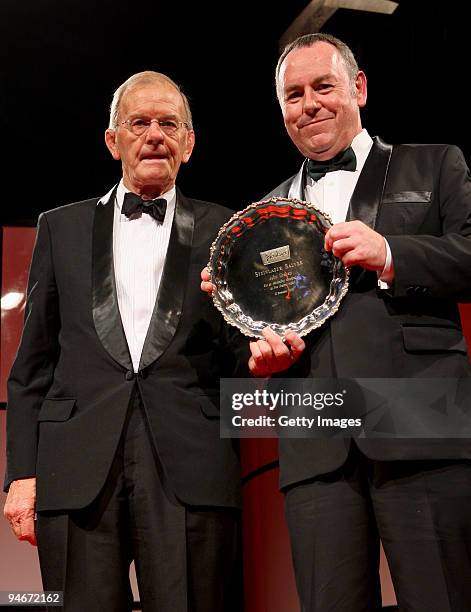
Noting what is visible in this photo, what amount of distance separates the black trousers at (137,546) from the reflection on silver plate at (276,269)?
1.15 feet

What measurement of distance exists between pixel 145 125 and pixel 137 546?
3.28 ft

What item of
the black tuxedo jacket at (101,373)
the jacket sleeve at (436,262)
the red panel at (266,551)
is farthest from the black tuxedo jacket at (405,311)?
the red panel at (266,551)

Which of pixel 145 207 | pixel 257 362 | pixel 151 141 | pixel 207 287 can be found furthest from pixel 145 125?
pixel 257 362

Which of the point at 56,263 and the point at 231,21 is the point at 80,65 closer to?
the point at 231,21

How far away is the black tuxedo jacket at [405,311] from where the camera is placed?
5.11 ft

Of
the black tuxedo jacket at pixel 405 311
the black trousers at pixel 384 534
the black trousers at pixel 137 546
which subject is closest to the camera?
the black trousers at pixel 384 534

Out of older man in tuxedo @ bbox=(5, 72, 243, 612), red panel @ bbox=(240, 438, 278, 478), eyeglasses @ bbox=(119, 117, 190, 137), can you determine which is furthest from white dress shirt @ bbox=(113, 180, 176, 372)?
red panel @ bbox=(240, 438, 278, 478)

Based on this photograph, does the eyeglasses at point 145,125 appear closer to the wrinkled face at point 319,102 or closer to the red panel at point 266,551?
the wrinkled face at point 319,102

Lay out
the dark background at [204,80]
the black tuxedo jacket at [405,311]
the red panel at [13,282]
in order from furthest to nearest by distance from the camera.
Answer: the red panel at [13,282]
the dark background at [204,80]
the black tuxedo jacket at [405,311]

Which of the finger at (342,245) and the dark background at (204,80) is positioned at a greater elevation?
the dark background at (204,80)

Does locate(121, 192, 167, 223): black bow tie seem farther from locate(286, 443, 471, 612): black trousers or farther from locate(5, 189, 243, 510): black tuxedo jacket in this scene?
locate(286, 443, 471, 612): black trousers

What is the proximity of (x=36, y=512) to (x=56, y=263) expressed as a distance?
569mm

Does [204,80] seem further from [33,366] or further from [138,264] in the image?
[33,366]

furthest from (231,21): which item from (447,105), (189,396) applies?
(189,396)
